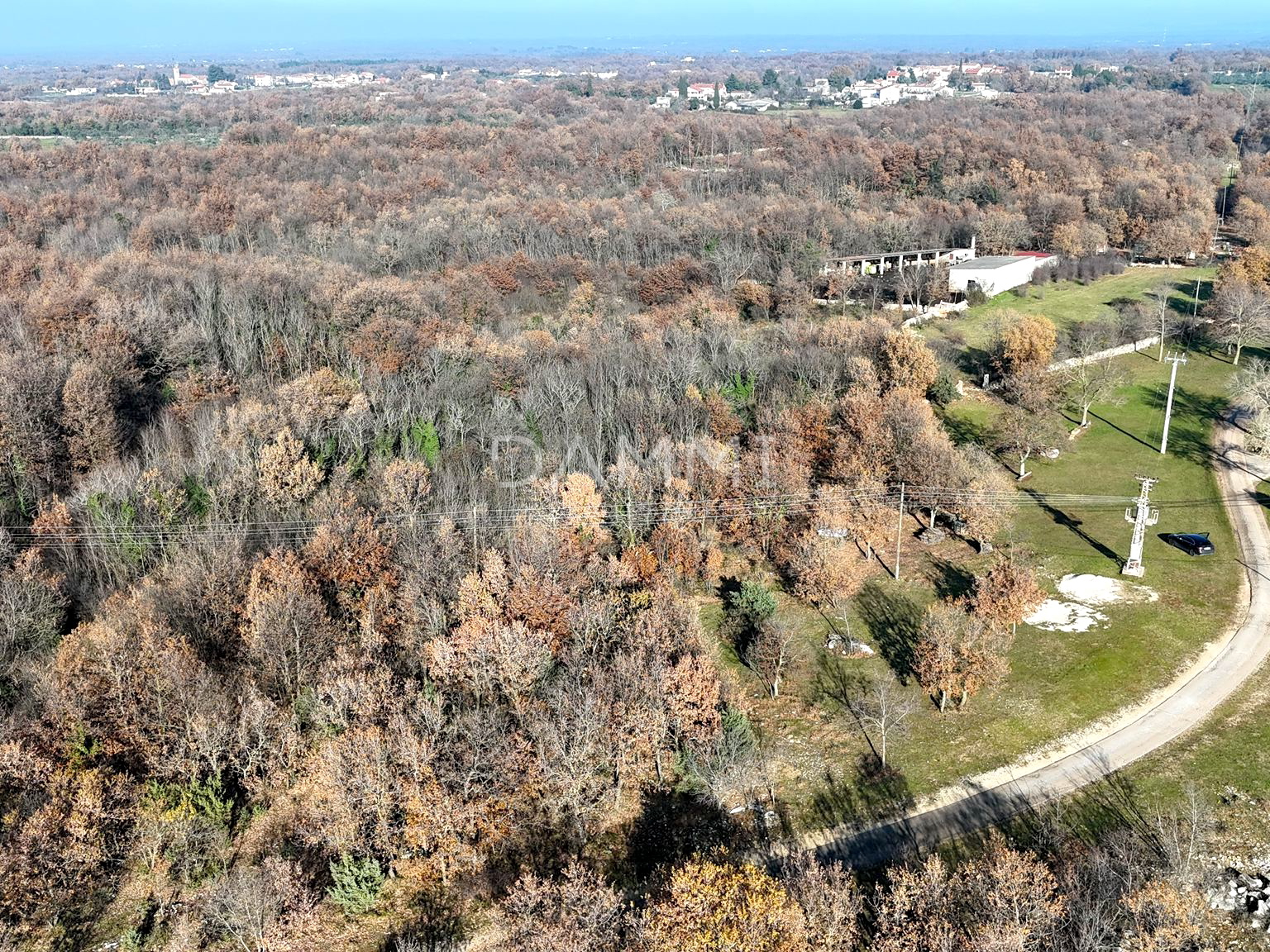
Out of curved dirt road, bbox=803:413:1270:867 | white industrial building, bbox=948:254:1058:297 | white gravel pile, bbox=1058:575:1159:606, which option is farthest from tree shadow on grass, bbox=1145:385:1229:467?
white industrial building, bbox=948:254:1058:297

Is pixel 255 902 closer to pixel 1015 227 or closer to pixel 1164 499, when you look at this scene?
pixel 1164 499

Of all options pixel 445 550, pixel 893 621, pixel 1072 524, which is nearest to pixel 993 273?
pixel 1072 524

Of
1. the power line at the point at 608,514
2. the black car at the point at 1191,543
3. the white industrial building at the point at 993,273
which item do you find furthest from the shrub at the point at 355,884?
the white industrial building at the point at 993,273

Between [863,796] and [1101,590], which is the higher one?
[1101,590]

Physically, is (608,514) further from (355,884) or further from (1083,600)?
(355,884)

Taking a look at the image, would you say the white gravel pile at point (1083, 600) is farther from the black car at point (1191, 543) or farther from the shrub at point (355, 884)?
the shrub at point (355, 884)
